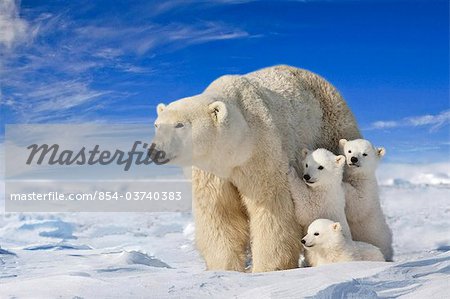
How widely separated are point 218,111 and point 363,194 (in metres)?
2.58

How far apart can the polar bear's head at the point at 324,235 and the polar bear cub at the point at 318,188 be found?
277 millimetres

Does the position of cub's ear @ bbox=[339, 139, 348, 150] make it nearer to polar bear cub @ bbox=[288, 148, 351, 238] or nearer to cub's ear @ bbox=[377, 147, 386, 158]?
cub's ear @ bbox=[377, 147, 386, 158]

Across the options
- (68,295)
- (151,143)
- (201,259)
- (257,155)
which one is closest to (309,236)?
(257,155)

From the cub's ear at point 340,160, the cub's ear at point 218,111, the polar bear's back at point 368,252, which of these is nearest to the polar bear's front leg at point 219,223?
the cub's ear at point 218,111

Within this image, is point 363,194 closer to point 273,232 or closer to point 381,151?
point 381,151

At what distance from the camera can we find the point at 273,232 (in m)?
7.23

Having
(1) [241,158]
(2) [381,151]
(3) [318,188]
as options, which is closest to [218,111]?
(1) [241,158]

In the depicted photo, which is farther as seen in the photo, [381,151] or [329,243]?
[381,151]

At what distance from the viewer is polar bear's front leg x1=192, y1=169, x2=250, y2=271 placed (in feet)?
24.2

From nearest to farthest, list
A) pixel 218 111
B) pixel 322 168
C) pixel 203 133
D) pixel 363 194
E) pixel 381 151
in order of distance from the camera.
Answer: pixel 203 133 < pixel 218 111 < pixel 322 168 < pixel 363 194 < pixel 381 151

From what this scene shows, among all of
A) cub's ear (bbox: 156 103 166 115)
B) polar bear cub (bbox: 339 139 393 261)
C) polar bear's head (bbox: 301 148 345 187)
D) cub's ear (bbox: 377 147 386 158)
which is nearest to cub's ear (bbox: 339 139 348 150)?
polar bear cub (bbox: 339 139 393 261)

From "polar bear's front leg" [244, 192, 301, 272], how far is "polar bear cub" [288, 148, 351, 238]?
0.13m

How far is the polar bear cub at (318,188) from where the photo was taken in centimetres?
731

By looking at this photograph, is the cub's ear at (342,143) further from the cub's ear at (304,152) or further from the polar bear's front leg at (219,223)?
the polar bear's front leg at (219,223)
